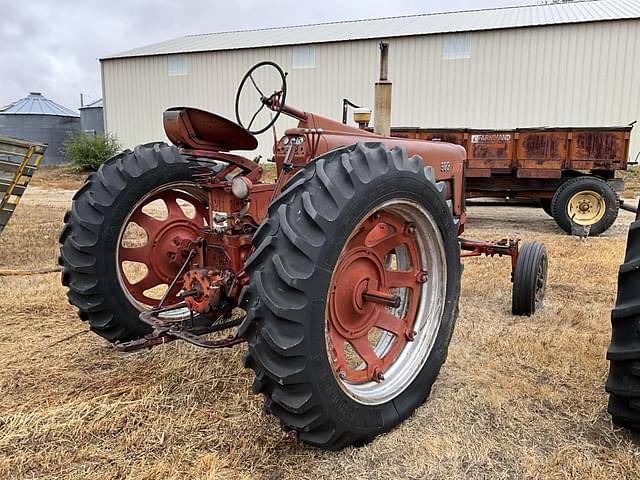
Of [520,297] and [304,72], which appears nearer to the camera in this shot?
[520,297]

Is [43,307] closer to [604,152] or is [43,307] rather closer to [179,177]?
[179,177]

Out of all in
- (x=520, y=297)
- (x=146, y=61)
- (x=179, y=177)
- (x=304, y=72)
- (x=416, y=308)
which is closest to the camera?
(x=416, y=308)

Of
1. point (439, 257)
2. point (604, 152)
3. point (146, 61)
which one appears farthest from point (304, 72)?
point (439, 257)

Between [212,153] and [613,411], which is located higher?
[212,153]

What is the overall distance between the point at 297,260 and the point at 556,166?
26.7 ft

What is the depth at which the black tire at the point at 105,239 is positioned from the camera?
10.3ft

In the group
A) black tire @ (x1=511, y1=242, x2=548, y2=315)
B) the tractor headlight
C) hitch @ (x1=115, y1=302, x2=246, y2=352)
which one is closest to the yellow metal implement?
hitch @ (x1=115, y1=302, x2=246, y2=352)

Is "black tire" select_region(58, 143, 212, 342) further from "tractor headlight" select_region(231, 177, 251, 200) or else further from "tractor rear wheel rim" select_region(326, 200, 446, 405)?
"tractor rear wheel rim" select_region(326, 200, 446, 405)

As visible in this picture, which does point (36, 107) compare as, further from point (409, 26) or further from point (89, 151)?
point (409, 26)

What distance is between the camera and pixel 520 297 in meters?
4.30

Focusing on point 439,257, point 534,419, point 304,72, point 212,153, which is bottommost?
point 534,419

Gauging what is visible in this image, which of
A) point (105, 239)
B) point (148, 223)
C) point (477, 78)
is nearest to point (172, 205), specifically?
point (148, 223)

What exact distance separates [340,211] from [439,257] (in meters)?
0.88

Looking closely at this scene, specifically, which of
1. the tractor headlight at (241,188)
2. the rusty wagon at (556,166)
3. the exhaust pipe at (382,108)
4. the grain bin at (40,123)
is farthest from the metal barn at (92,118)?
the tractor headlight at (241,188)
